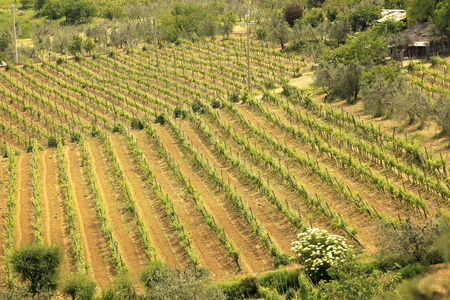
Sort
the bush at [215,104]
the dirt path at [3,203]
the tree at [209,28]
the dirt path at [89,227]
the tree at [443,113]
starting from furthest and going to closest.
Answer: the tree at [209,28] → the bush at [215,104] → the tree at [443,113] → the dirt path at [3,203] → the dirt path at [89,227]

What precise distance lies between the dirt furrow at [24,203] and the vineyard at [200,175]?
103mm

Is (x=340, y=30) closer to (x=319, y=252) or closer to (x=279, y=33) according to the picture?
(x=279, y=33)

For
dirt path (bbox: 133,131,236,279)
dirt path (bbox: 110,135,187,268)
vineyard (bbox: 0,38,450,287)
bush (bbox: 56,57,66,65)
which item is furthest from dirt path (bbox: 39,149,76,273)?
bush (bbox: 56,57,66,65)

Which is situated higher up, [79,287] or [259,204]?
[259,204]

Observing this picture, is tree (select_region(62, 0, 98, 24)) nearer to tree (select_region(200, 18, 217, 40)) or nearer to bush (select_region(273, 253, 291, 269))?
tree (select_region(200, 18, 217, 40))

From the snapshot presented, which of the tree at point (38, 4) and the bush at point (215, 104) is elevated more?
the tree at point (38, 4)

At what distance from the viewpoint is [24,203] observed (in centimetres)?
3028

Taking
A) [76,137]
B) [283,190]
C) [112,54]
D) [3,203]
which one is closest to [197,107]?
[76,137]

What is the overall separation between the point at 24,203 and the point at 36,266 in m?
9.15

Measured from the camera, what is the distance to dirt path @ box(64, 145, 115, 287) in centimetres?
2378

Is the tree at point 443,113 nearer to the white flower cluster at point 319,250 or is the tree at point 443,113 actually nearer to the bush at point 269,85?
the white flower cluster at point 319,250

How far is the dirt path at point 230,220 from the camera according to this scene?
2283cm

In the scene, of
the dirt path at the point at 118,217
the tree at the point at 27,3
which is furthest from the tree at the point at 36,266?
the tree at the point at 27,3

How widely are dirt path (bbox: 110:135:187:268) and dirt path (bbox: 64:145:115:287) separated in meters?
2.04
